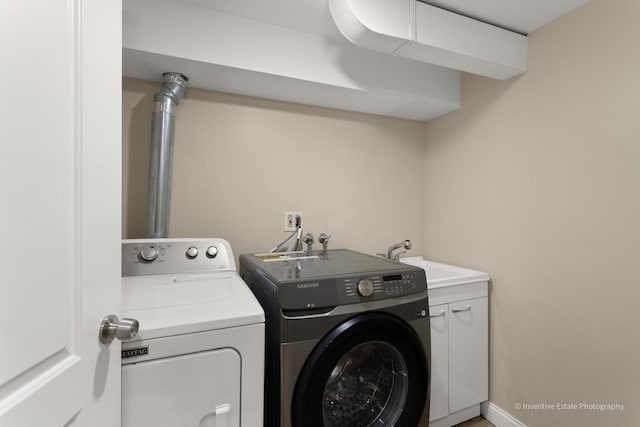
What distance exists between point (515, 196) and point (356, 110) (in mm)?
1207

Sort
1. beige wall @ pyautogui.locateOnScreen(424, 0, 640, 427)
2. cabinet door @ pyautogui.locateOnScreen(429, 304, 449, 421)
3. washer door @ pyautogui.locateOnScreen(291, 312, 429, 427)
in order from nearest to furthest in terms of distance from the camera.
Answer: washer door @ pyautogui.locateOnScreen(291, 312, 429, 427)
beige wall @ pyautogui.locateOnScreen(424, 0, 640, 427)
cabinet door @ pyautogui.locateOnScreen(429, 304, 449, 421)

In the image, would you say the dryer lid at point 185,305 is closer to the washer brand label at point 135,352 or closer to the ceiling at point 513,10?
the washer brand label at point 135,352

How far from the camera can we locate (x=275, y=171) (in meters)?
1.92

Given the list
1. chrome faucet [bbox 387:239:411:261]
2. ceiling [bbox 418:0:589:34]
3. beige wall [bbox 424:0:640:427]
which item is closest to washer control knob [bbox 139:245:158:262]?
chrome faucet [bbox 387:239:411:261]

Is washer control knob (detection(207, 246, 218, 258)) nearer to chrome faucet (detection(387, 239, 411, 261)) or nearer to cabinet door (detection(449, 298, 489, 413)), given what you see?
chrome faucet (detection(387, 239, 411, 261))

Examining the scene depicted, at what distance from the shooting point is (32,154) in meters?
0.48

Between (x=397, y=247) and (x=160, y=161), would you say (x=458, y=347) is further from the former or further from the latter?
(x=160, y=161)

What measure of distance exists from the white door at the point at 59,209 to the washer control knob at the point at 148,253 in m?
0.63

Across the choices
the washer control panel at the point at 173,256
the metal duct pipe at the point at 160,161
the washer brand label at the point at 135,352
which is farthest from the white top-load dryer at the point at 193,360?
the metal duct pipe at the point at 160,161

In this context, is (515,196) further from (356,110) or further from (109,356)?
(109,356)

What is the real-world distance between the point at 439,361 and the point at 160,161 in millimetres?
1897

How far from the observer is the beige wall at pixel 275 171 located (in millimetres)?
1680

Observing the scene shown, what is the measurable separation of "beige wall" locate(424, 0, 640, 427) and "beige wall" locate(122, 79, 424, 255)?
54cm

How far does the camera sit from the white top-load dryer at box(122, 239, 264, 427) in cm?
76
